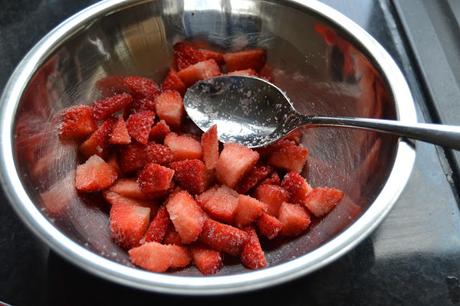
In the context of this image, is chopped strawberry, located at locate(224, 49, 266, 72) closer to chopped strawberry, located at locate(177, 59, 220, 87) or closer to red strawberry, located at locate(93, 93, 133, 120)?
chopped strawberry, located at locate(177, 59, 220, 87)

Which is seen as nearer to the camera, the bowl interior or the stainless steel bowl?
the stainless steel bowl

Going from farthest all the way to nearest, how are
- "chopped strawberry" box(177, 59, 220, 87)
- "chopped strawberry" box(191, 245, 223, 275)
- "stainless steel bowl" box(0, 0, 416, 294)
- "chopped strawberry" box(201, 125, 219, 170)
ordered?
"chopped strawberry" box(177, 59, 220, 87) → "chopped strawberry" box(201, 125, 219, 170) → "chopped strawberry" box(191, 245, 223, 275) → "stainless steel bowl" box(0, 0, 416, 294)

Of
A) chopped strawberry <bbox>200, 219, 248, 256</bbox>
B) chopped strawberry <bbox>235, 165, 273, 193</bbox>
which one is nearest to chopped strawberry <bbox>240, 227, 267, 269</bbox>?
chopped strawberry <bbox>200, 219, 248, 256</bbox>

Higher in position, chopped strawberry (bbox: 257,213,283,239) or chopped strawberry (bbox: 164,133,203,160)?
chopped strawberry (bbox: 164,133,203,160)

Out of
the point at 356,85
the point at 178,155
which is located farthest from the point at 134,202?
the point at 356,85

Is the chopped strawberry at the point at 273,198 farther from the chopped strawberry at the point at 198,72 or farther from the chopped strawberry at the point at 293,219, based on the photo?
the chopped strawberry at the point at 198,72

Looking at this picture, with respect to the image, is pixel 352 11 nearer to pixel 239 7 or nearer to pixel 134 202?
pixel 239 7

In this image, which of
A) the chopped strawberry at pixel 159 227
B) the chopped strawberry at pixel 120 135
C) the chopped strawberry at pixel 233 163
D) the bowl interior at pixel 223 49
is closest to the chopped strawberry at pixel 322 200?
the bowl interior at pixel 223 49

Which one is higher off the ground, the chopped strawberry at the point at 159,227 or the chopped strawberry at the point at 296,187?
the chopped strawberry at the point at 296,187
